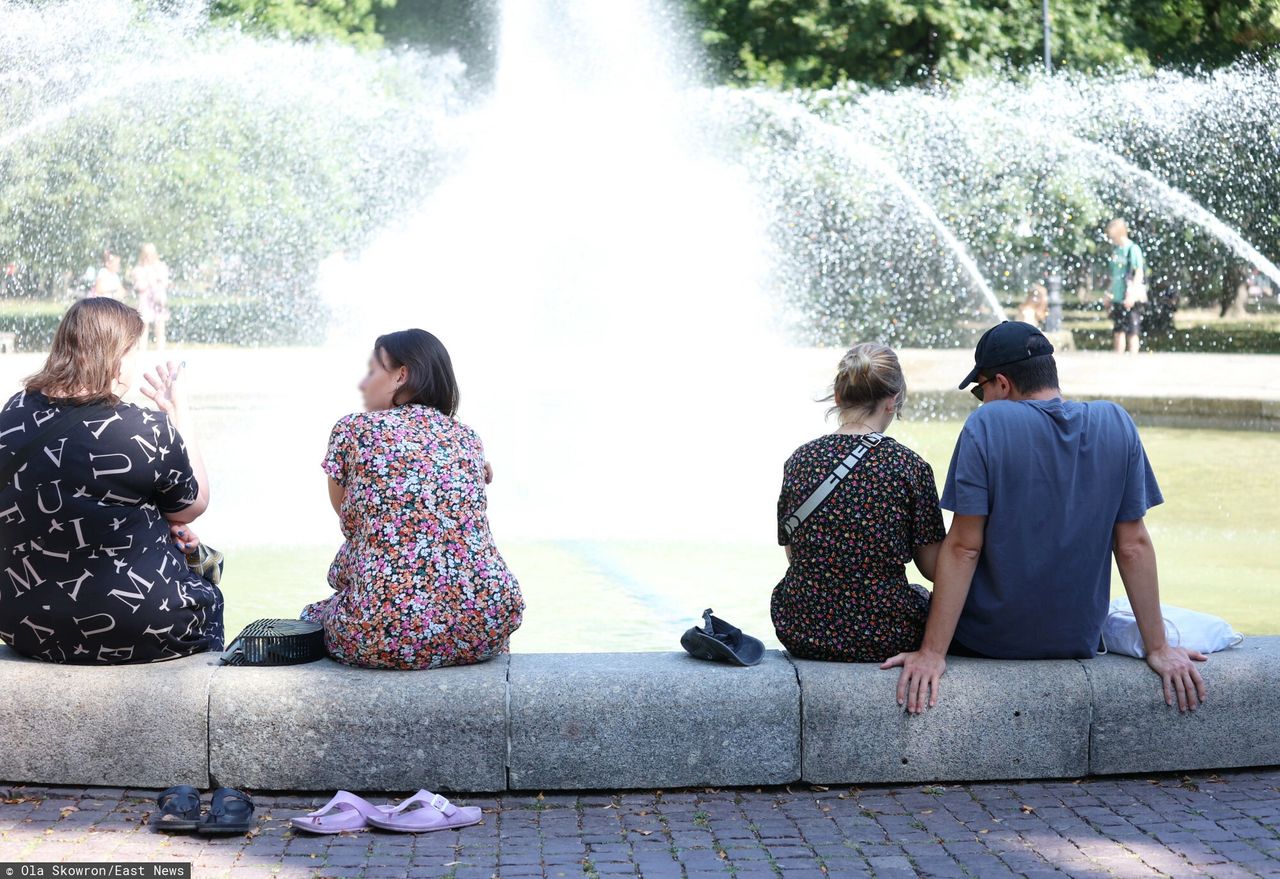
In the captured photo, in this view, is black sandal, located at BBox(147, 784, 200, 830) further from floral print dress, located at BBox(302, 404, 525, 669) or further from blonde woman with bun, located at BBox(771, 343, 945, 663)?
blonde woman with bun, located at BBox(771, 343, 945, 663)

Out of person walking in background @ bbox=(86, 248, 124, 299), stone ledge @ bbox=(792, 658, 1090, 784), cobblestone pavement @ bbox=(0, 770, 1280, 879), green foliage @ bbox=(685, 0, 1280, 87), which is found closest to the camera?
cobblestone pavement @ bbox=(0, 770, 1280, 879)

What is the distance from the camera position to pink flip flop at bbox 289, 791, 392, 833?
12.9 feet

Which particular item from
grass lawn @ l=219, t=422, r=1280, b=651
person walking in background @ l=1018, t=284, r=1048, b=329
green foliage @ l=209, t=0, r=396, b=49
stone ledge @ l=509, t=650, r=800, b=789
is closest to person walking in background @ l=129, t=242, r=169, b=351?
green foliage @ l=209, t=0, r=396, b=49

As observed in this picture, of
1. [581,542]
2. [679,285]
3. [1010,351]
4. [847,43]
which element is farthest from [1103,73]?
[1010,351]

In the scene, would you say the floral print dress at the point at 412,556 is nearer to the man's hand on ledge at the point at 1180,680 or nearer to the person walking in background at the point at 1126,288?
the man's hand on ledge at the point at 1180,680

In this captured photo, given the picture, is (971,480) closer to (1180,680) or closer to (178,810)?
(1180,680)

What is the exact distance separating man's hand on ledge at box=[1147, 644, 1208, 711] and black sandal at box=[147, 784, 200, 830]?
2638mm

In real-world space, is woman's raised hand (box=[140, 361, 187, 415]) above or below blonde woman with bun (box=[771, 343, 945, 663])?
above

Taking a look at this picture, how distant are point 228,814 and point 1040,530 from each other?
7.54ft

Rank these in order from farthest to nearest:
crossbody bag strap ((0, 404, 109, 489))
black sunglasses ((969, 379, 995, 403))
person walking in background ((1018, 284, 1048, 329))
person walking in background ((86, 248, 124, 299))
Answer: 1. person walking in background ((1018, 284, 1048, 329))
2. person walking in background ((86, 248, 124, 299))
3. black sunglasses ((969, 379, 995, 403))
4. crossbody bag strap ((0, 404, 109, 489))

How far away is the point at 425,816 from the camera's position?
3979 millimetres

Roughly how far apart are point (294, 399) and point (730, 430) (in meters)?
4.63

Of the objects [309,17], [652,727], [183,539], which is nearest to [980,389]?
A: [652,727]

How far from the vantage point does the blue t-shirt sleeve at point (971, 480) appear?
4.24 metres
